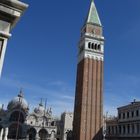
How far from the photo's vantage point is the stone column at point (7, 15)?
143 inches

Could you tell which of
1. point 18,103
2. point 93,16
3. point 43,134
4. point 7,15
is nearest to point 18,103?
point 18,103

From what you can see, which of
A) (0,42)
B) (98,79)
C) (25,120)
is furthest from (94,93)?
(0,42)

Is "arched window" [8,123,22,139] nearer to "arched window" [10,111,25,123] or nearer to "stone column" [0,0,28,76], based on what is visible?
"arched window" [10,111,25,123]

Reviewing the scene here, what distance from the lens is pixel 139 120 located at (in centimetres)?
4491

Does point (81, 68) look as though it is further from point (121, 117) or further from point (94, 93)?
point (121, 117)

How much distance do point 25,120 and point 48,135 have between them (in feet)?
26.6

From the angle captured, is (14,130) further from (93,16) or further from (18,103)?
(93,16)

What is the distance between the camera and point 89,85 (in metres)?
51.6

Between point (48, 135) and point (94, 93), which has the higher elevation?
point (94, 93)

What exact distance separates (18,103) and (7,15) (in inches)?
2690

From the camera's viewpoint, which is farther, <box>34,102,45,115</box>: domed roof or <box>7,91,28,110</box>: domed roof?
<box>34,102,45,115</box>: domed roof

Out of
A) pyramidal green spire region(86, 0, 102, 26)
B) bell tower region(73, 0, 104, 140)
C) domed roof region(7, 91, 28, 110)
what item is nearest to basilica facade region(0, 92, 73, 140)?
domed roof region(7, 91, 28, 110)

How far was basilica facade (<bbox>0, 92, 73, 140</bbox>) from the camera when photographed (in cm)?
6438

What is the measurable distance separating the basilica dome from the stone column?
65619mm
